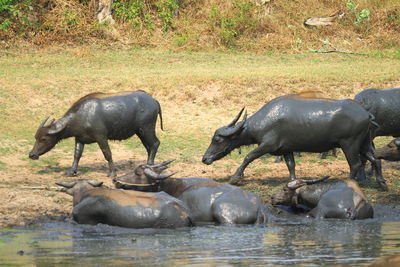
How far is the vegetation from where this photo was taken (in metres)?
25.5

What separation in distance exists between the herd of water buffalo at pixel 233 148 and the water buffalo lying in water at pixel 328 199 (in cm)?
1

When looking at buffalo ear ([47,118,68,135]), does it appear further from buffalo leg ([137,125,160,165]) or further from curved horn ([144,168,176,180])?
curved horn ([144,168,176,180])

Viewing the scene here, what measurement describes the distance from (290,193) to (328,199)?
0.68 metres

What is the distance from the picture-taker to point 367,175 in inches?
606

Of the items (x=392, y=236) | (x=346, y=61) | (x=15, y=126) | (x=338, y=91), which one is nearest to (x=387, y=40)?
(x=346, y=61)

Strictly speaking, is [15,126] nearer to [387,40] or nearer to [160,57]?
[160,57]

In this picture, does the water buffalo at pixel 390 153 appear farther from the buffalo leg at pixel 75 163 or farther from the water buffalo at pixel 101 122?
the buffalo leg at pixel 75 163

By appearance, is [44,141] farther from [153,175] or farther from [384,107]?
[384,107]

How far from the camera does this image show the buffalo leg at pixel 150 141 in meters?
15.5

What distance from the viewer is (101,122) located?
15.0m

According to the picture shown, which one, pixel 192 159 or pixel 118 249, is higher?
pixel 118 249

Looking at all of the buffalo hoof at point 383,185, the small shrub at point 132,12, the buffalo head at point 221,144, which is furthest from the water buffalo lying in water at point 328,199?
the small shrub at point 132,12

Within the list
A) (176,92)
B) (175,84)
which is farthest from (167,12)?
(176,92)

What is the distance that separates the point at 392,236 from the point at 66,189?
433cm
